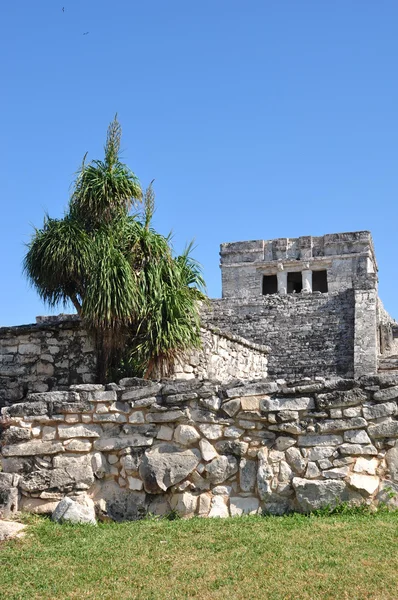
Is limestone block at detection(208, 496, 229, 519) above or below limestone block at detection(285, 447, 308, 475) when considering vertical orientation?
below

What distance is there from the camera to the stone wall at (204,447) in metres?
6.01

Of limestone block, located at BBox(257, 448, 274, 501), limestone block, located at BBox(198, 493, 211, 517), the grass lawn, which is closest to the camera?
the grass lawn

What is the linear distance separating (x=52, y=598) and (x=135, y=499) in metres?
1.93

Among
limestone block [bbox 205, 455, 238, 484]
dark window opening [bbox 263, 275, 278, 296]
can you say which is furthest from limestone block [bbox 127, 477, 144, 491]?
dark window opening [bbox 263, 275, 278, 296]

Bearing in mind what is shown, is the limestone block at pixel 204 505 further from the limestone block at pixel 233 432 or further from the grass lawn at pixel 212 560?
the limestone block at pixel 233 432

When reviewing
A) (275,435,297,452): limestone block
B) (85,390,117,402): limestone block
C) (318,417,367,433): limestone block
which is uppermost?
(85,390,117,402): limestone block

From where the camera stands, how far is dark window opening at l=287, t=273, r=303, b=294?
32.4 meters

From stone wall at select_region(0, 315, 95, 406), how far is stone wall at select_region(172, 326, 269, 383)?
1342 millimetres

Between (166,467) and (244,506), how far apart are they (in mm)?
752

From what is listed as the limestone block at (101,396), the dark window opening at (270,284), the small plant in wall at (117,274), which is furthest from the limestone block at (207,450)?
the dark window opening at (270,284)

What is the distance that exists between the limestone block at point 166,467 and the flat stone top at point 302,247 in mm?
25779

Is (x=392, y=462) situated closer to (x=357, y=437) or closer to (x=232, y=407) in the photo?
(x=357, y=437)

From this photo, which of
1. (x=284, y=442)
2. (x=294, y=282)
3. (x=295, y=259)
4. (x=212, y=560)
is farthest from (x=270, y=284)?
(x=212, y=560)

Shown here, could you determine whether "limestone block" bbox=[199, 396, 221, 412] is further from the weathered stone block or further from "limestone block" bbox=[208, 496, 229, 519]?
the weathered stone block
